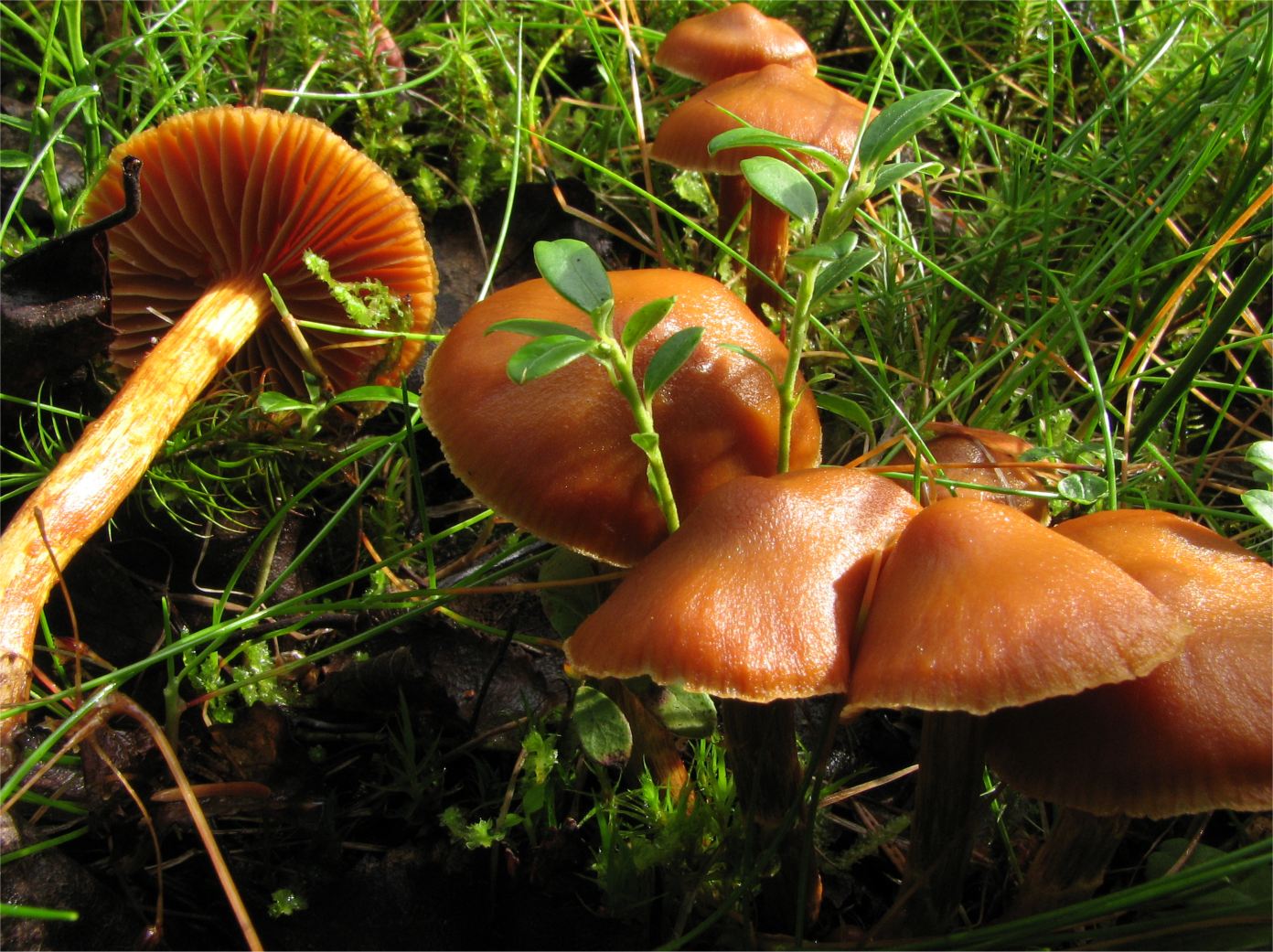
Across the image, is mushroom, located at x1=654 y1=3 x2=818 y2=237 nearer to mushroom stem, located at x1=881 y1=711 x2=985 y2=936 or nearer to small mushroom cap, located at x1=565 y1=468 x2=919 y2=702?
small mushroom cap, located at x1=565 y1=468 x2=919 y2=702

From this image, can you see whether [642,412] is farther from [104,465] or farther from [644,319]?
[104,465]

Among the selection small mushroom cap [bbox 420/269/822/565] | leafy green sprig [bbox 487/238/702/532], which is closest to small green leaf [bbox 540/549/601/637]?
small mushroom cap [bbox 420/269/822/565]

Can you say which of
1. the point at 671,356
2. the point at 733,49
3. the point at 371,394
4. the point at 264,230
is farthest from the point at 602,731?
the point at 733,49

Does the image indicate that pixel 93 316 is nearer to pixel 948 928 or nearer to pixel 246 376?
pixel 246 376

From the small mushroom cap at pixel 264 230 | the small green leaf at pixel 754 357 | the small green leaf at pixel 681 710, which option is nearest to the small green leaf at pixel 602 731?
the small green leaf at pixel 681 710

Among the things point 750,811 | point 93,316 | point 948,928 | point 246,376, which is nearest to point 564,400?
point 750,811

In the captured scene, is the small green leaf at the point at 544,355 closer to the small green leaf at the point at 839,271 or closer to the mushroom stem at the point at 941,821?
the small green leaf at the point at 839,271

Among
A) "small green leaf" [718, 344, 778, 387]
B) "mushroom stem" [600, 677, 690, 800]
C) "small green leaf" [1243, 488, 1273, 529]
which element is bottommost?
"mushroom stem" [600, 677, 690, 800]
